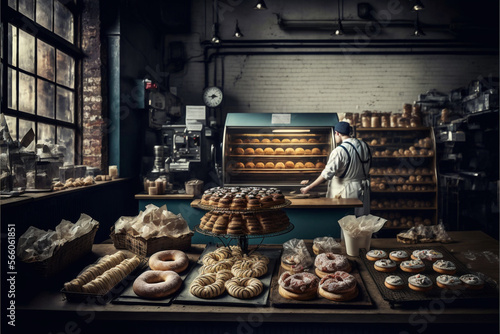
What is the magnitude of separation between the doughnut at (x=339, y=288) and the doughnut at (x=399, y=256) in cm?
48

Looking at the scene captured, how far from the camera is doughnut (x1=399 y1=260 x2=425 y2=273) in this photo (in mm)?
1747

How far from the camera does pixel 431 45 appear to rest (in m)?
6.09

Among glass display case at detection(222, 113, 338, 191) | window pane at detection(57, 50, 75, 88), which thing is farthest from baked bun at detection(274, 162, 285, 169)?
window pane at detection(57, 50, 75, 88)

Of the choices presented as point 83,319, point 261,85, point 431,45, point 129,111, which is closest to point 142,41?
point 129,111

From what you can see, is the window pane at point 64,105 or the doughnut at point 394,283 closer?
the doughnut at point 394,283

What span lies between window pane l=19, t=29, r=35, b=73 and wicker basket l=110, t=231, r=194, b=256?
6.40 feet

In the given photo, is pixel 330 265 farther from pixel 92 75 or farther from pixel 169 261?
pixel 92 75

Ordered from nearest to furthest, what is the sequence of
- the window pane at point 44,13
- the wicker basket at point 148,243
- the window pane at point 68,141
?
the wicker basket at point 148,243 → the window pane at point 44,13 → the window pane at point 68,141

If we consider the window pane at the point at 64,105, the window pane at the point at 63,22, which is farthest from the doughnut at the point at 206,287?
the window pane at the point at 63,22

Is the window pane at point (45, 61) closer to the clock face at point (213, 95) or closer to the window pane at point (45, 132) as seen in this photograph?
the window pane at point (45, 132)

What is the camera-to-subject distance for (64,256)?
180 cm

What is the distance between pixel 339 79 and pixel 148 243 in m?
5.14

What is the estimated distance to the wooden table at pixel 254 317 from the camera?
1.39 metres

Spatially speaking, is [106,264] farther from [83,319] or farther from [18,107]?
[18,107]
